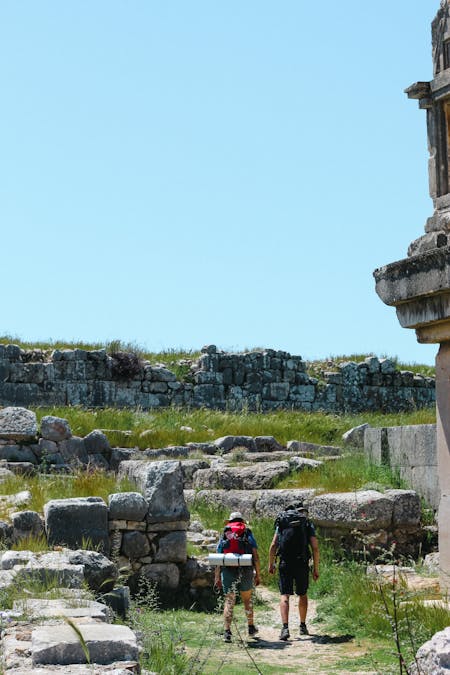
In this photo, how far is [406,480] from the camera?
13.1 metres

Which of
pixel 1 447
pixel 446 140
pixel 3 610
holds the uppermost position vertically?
pixel 446 140

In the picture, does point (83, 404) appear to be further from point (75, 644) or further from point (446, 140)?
point (75, 644)

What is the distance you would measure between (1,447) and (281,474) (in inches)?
180

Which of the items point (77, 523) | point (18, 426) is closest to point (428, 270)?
point (77, 523)

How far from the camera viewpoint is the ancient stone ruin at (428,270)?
314 inches

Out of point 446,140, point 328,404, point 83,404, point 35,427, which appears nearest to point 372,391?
point 328,404

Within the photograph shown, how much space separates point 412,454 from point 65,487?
4.18 metres

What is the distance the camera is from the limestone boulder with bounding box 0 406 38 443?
16438 millimetres

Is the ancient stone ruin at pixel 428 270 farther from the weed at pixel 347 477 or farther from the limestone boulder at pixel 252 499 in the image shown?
the weed at pixel 347 477

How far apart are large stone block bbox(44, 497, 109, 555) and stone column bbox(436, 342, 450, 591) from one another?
11.9 feet

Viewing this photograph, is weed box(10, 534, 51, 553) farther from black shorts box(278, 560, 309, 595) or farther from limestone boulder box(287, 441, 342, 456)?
limestone boulder box(287, 441, 342, 456)

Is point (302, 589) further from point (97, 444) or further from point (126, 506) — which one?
point (97, 444)

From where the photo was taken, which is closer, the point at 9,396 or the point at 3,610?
the point at 3,610

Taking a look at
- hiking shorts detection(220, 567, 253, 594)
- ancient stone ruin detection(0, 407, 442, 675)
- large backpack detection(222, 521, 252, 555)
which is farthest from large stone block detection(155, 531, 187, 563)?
hiking shorts detection(220, 567, 253, 594)
